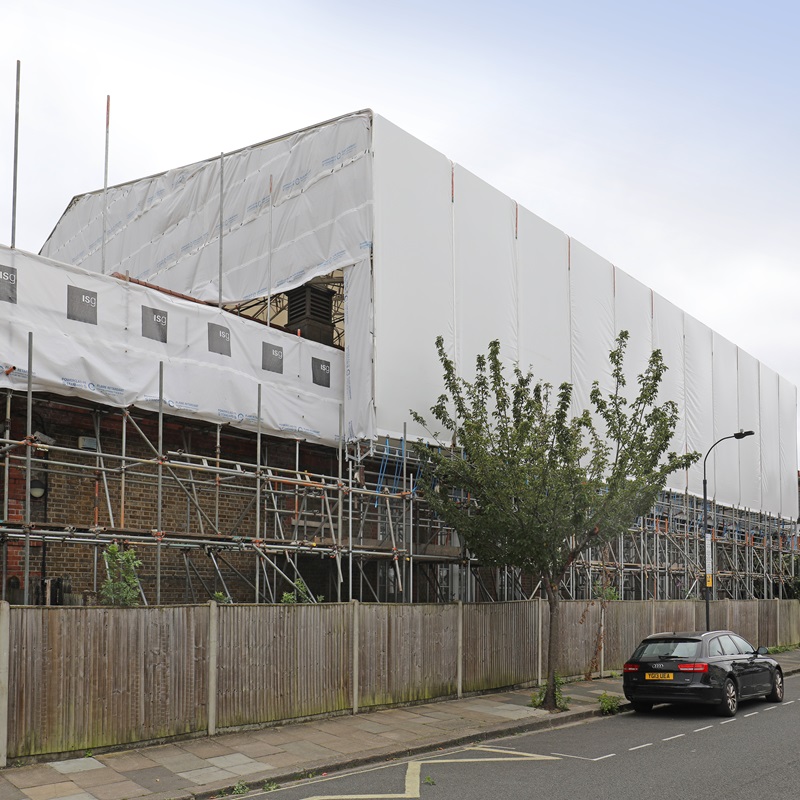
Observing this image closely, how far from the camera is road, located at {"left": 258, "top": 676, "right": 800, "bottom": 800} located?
9.20 m

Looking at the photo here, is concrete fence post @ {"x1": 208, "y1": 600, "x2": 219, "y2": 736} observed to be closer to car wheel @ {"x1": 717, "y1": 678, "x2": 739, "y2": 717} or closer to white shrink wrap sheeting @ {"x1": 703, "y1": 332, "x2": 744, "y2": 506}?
car wheel @ {"x1": 717, "y1": 678, "x2": 739, "y2": 717}

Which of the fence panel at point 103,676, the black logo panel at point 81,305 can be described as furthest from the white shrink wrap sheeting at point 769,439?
the fence panel at point 103,676

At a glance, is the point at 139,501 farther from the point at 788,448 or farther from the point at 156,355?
the point at 788,448

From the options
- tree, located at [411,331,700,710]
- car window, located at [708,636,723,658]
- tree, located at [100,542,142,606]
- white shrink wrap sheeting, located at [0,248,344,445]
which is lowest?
car window, located at [708,636,723,658]

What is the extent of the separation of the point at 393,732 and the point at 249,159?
11.9 meters

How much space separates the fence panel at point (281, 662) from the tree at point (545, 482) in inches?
113

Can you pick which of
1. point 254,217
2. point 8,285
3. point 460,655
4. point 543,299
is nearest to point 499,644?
point 460,655

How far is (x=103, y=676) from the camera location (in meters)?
10.9

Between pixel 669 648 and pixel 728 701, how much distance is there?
3.69 ft

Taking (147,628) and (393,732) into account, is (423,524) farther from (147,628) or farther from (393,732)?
(147,628)

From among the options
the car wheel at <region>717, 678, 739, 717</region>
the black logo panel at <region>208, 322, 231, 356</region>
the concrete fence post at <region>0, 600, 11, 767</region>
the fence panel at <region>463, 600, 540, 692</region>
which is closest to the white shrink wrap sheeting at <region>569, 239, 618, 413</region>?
the fence panel at <region>463, 600, 540, 692</region>

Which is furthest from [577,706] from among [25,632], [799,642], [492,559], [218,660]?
[799,642]

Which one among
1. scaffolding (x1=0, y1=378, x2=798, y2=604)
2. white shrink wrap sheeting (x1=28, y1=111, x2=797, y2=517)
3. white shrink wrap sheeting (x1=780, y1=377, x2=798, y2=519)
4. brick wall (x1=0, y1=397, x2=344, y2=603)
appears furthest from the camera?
white shrink wrap sheeting (x1=780, y1=377, x2=798, y2=519)

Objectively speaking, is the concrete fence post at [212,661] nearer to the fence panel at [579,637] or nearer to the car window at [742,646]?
the fence panel at [579,637]
